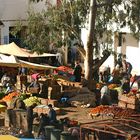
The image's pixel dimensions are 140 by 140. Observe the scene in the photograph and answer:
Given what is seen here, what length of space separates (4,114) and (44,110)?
1659 millimetres

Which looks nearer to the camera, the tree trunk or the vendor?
the vendor

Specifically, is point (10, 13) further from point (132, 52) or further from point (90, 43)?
point (90, 43)

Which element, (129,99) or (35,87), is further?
(35,87)

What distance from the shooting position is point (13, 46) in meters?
33.4

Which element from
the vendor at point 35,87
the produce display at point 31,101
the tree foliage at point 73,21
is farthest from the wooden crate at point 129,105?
the tree foliage at point 73,21

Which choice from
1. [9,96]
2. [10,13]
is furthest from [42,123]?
[10,13]

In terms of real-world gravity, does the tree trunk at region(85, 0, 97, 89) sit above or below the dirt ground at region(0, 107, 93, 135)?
above

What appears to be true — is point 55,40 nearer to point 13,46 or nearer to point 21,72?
point 21,72

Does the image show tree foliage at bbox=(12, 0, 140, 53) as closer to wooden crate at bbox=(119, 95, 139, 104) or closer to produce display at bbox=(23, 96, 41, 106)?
produce display at bbox=(23, 96, 41, 106)

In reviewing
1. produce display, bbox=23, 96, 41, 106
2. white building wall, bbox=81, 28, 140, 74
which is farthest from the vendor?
white building wall, bbox=81, 28, 140, 74

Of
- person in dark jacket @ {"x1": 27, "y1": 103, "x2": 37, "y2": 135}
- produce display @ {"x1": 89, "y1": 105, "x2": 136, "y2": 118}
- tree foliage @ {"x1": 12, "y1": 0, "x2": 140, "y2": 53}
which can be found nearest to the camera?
person in dark jacket @ {"x1": 27, "y1": 103, "x2": 37, "y2": 135}

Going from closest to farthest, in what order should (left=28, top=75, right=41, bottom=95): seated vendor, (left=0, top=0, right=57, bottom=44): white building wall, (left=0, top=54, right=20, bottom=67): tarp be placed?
(left=28, top=75, right=41, bottom=95): seated vendor < (left=0, top=54, right=20, bottom=67): tarp < (left=0, top=0, right=57, bottom=44): white building wall

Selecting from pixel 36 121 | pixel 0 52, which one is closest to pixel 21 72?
pixel 0 52

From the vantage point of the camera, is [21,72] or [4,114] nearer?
[4,114]
